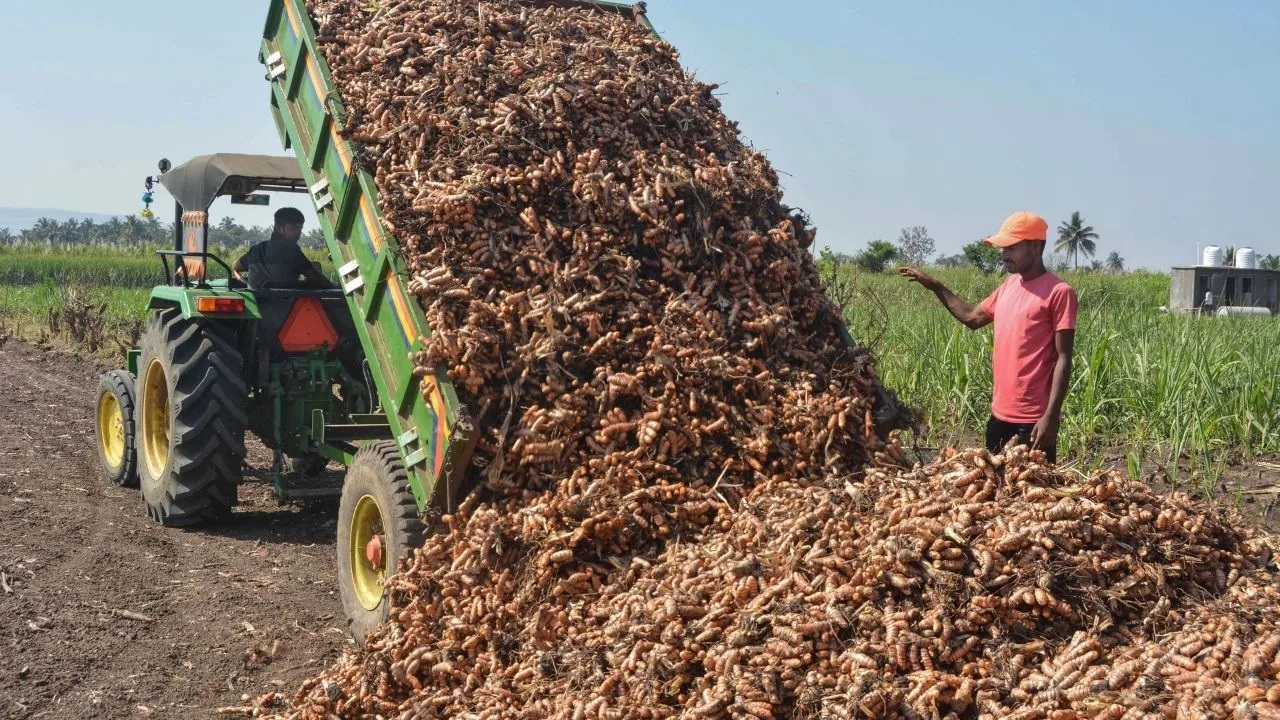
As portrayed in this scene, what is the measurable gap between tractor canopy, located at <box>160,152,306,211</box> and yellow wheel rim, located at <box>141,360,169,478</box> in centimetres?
119

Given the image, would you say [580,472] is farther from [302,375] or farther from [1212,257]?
[1212,257]

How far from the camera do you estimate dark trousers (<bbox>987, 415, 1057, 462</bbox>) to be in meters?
5.10

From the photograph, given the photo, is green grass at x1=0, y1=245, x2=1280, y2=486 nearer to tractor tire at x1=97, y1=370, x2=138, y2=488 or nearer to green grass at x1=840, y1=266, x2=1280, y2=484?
green grass at x1=840, y1=266, x2=1280, y2=484

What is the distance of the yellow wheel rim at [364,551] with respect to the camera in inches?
205

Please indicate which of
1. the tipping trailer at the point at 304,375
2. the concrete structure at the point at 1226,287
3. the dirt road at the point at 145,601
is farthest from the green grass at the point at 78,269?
the dirt road at the point at 145,601

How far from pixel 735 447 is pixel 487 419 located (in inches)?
38.4

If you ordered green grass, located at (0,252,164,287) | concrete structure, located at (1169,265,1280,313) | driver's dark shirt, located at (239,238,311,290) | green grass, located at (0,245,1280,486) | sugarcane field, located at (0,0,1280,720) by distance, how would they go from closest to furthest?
1. sugarcane field, located at (0,0,1280,720)
2. driver's dark shirt, located at (239,238,311,290)
3. green grass, located at (0,245,1280,486)
4. concrete structure, located at (1169,265,1280,313)
5. green grass, located at (0,252,164,287)

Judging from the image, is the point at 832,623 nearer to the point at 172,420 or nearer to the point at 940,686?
the point at 940,686

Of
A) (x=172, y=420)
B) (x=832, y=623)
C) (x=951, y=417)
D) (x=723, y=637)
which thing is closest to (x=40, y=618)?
(x=172, y=420)

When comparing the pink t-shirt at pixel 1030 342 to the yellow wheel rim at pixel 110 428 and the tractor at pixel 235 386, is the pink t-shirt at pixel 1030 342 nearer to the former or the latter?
the tractor at pixel 235 386

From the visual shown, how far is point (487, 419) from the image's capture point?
4719 millimetres

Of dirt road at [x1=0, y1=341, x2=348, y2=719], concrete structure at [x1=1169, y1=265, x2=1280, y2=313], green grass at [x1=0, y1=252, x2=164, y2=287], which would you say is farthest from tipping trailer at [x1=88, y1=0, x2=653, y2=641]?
green grass at [x1=0, y1=252, x2=164, y2=287]

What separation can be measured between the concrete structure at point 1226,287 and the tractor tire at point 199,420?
18154 mm

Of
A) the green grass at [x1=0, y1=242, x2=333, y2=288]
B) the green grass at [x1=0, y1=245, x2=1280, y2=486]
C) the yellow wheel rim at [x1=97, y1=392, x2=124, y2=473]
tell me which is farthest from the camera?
the green grass at [x1=0, y1=242, x2=333, y2=288]
